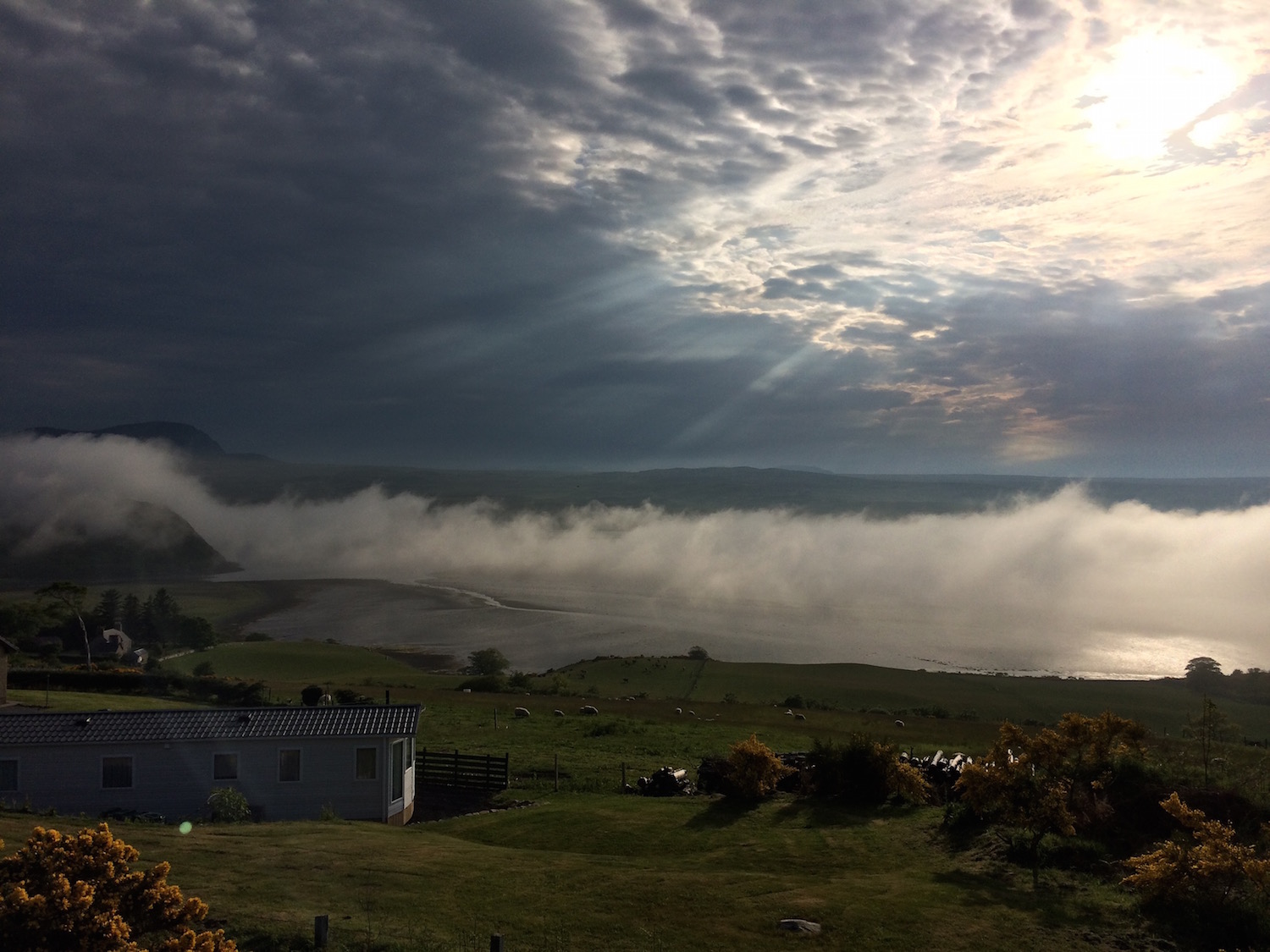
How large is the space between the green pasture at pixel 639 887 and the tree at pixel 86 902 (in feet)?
10.5

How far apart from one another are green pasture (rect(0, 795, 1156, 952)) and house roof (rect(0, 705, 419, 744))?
4.13 metres

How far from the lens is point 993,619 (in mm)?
152625

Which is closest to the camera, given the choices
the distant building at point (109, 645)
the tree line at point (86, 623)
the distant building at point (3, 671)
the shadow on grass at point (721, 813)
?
the shadow on grass at point (721, 813)

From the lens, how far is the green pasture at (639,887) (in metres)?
13.6

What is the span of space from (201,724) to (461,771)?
9126 millimetres

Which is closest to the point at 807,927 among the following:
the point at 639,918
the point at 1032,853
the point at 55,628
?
the point at 639,918

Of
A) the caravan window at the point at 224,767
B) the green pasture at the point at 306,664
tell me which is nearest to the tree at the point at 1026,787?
the caravan window at the point at 224,767

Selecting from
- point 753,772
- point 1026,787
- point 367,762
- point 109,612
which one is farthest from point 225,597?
point 1026,787

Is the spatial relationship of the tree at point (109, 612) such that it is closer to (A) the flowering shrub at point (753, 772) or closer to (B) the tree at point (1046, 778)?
(A) the flowering shrub at point (753, 772)

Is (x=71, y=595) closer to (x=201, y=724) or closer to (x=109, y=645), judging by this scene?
(x=109, y=645)

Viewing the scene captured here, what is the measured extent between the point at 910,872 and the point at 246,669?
7196 cm

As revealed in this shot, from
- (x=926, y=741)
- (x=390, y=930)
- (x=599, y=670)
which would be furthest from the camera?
(x=599, y=670)

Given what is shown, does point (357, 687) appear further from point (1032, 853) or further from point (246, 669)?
point (1032, 853)

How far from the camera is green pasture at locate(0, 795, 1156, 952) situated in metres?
13.6
